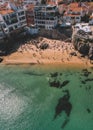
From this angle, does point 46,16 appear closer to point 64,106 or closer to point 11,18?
point 11,18

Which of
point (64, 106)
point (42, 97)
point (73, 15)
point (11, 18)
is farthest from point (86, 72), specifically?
point (11, 18)

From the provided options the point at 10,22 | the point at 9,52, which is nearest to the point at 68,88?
the point at 9,52

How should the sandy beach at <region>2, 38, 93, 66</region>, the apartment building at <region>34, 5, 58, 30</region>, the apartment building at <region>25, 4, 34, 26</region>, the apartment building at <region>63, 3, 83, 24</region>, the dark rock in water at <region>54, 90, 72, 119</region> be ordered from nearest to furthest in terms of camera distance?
the dark rock in water at <region>54, 90, 72, 119</region> → the sandy beach at <region>2, 38, 93, 66</region> → the apartment building at <region>34, 5, 58, 30</region> → the apartment building at <region>63, 3, 83, 24</region> → the apartment building at <region>25, 4, 34, 26</region>

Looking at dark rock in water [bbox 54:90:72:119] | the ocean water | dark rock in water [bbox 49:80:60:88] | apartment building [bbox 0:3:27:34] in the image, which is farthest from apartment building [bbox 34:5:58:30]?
dark rock in water [bbox 54:90:72:119]

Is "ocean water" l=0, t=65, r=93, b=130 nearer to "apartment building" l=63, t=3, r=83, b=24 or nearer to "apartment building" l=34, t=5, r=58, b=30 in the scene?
"apartment building" l=34, t=5, r=58, b=30

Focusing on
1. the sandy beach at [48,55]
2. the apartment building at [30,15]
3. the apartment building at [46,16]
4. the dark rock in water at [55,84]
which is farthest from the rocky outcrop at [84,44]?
the apartment building at [30,15]

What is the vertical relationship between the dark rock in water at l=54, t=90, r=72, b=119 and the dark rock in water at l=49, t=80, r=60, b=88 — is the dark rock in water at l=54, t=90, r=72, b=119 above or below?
below
